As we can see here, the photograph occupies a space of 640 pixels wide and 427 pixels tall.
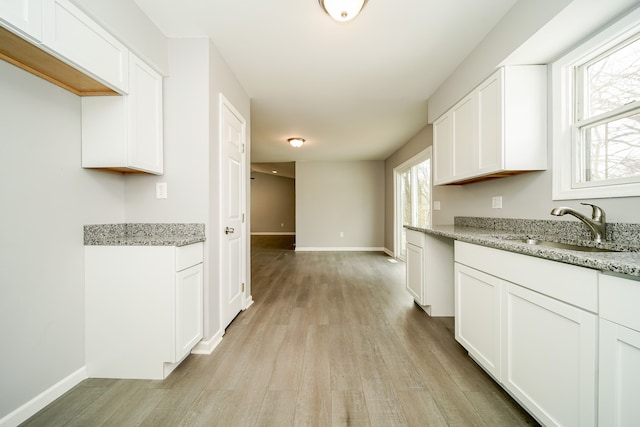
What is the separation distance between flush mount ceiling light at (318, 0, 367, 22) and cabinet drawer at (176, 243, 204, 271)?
1.80 metres

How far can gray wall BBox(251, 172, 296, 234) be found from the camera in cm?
1157

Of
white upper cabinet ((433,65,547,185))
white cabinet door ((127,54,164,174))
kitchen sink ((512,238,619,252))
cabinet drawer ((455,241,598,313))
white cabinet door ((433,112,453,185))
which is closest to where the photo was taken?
cabinet drawer ((455,241,598,313))

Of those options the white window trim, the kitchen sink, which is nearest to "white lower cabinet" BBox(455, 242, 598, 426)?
the kitchen sink

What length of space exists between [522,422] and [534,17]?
223cm

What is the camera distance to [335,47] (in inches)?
82.7

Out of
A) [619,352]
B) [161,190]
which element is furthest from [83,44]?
[619,352]

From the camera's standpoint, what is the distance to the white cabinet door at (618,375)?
801mm

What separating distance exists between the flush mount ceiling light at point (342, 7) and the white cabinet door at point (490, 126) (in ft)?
3.76

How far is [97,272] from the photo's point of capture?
5.22ft

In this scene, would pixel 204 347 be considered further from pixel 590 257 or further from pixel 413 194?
pixel 413 194

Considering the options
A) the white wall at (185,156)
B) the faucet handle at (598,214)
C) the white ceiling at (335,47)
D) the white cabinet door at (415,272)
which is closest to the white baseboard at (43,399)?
the white wall at (185,156)

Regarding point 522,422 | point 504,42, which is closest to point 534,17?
point 504,42

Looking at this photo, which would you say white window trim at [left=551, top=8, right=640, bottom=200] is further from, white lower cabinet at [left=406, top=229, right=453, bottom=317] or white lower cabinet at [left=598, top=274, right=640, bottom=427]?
white lower cabinet at [left=406, top=229, right=453, bottom=317]

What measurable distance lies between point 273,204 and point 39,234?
33.8 ft
